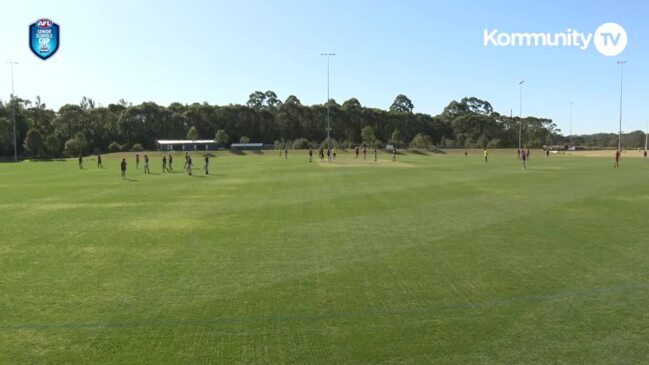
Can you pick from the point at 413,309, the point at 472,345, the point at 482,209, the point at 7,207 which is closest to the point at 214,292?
the point at 413,309

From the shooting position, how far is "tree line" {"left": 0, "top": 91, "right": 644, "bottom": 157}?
4680 inches

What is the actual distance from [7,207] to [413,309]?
19.7m

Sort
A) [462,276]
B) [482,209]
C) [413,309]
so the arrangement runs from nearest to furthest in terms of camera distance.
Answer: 1. [413,309]
2. [462,276]
3. [482,209]

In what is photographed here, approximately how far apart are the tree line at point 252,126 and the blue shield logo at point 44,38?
8429 centimetres

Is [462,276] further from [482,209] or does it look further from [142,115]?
[142,115]

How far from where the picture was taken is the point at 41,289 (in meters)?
9.05

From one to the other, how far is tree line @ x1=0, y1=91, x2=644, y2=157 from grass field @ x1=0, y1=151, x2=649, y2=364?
97251mm

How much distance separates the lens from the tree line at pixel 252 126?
390ft

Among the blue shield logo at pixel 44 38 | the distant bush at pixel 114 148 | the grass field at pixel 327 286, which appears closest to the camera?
the grass field at pixel 327 286

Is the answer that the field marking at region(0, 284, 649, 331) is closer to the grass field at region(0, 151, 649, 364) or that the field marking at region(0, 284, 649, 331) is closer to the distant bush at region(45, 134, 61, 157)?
the grass field at region(0, 151, 649, 364)

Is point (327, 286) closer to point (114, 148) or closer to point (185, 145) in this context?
point (114, 148)

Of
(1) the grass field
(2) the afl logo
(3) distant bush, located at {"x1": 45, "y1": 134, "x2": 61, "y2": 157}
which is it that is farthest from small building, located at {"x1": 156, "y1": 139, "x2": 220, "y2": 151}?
(1) the grass field

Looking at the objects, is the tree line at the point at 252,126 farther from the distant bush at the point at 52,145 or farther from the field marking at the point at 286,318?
the field marking at the point at 286,318

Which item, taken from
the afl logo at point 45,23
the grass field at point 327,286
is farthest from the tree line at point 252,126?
Result: the grass field at point 327,286
